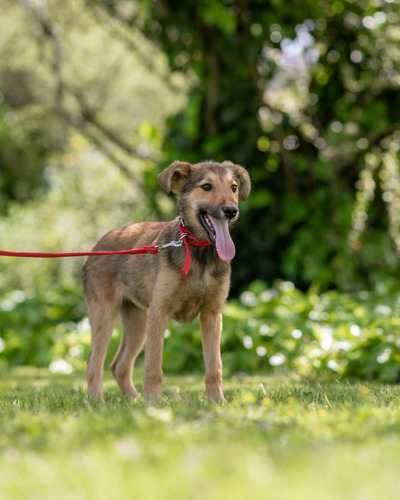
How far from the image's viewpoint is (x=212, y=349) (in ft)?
17.7

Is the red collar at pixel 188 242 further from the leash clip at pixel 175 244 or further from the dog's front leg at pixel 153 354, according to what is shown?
the dog's front leg at pixel 153 354

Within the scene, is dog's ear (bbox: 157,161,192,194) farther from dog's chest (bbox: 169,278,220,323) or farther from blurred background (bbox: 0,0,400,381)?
blurred background (bbox: 0,0,400,381)

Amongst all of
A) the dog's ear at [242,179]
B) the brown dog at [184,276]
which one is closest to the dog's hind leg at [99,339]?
the brown dog at [184,276]

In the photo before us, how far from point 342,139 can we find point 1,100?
1833cm

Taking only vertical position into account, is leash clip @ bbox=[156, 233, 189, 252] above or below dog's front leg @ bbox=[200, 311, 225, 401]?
above

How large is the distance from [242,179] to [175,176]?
22.3 inches

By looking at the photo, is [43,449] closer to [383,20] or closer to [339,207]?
[339,207]

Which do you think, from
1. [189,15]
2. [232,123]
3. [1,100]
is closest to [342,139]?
[232,123]

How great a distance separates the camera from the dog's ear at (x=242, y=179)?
5.51 meters

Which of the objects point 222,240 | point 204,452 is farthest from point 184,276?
point 204,452

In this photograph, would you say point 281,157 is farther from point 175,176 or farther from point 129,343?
point 175,176

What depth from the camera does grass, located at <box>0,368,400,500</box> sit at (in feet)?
7.88

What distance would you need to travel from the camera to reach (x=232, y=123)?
11.0 m

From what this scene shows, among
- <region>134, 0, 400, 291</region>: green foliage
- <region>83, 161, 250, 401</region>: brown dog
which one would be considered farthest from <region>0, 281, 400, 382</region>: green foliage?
<region>83, 161, 250, 401</region>: brown dog
